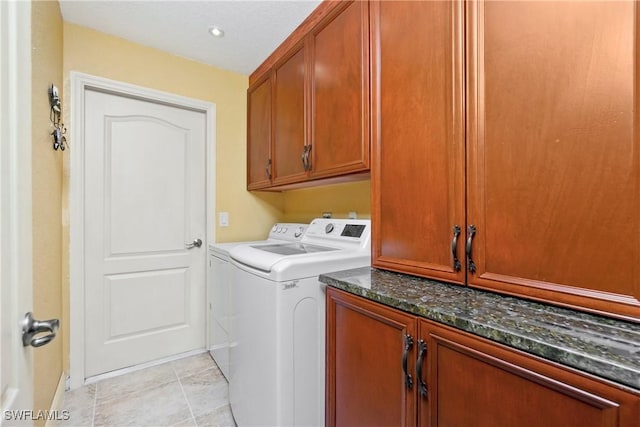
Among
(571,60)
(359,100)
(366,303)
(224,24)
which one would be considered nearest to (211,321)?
(366,303)

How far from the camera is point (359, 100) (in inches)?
54.3

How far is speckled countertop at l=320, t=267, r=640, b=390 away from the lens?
1.77 feet

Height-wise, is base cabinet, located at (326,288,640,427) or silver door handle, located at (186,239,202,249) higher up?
silver door handle, located at (186,239,202,249)

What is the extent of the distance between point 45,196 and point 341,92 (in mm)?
1594

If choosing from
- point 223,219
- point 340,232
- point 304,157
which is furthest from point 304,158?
point 223,219

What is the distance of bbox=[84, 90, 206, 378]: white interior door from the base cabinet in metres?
1.61

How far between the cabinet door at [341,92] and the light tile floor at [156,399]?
156cm

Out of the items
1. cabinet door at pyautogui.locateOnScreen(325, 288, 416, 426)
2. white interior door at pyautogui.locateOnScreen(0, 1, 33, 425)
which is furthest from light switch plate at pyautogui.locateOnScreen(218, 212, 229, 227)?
white interior door at pyautogui.locateOnScreen(0, 1, 33, 425)

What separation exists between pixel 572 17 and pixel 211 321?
103 inches

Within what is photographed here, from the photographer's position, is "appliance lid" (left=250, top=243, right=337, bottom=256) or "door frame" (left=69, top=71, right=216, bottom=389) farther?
"door frame" (left=69, top=71, right=216, bottom=389)

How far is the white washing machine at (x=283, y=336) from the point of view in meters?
1.18

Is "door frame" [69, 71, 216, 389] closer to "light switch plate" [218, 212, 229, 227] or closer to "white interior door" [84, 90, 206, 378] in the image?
"white interior door" [84, 90, 206, 378]

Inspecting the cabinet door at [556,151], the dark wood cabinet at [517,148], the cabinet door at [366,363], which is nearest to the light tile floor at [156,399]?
the cabinet door at [366,363]

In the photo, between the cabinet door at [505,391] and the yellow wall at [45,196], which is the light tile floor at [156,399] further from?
the cabinet door at [505,391]
